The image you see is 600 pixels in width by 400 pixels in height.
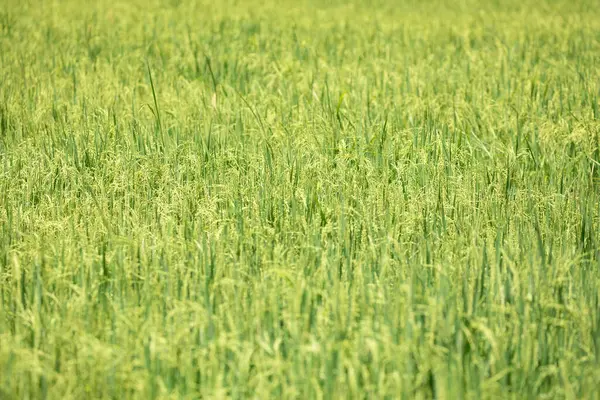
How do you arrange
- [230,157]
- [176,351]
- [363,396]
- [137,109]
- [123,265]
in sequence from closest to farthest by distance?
[363,396] → [176,351] → [123,265] → [230,157] → [137,109]

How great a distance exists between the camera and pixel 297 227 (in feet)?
10.1

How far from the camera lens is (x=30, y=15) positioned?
8.02m

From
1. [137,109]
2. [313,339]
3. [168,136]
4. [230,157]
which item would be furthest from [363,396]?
[137,109]

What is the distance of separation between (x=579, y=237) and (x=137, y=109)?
2.72 metres

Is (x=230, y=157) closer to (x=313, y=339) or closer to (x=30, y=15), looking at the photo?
(x=313, y=339)

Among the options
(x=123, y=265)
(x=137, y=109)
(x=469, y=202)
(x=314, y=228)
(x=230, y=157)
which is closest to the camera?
(x=123, y=265)

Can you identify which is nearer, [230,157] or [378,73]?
[230,157]

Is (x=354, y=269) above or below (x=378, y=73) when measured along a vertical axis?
below

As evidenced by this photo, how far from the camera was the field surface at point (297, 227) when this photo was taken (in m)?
2.15

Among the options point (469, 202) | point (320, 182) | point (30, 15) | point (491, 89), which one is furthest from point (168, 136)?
point (30, 15)

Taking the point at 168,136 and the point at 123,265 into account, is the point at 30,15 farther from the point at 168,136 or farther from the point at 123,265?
the point at 123,265

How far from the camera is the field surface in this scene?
2.15 meters

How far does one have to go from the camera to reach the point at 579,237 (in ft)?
10.1

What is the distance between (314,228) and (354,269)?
0.94 ft
